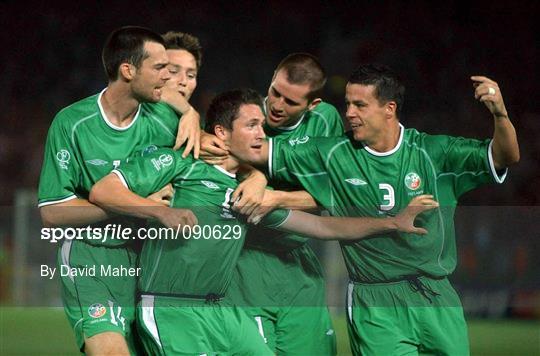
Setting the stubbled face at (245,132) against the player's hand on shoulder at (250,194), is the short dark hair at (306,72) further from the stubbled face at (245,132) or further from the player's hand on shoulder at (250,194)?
the player's hand on shoulder at (250,194)

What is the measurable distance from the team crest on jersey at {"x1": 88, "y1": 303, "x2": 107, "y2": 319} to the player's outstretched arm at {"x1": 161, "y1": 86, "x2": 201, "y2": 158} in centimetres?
82

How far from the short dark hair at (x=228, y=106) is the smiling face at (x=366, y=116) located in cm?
45

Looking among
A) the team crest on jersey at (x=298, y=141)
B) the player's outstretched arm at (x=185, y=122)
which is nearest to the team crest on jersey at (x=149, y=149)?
the player's outstretched arm at (x=185, y=122)

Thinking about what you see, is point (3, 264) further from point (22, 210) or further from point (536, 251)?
point (536, 251)

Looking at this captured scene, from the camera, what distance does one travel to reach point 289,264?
6090mm

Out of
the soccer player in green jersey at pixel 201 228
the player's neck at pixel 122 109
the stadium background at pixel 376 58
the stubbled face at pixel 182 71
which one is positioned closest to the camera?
the soccer player in green jersey at pixel 201 228

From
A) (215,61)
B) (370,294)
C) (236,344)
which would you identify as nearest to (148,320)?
(236,344)

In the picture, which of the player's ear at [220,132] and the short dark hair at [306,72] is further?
the short dark hair at [306,72]

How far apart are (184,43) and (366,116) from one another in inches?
41.3

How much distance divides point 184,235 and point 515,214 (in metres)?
1.95

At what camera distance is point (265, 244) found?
6020mm

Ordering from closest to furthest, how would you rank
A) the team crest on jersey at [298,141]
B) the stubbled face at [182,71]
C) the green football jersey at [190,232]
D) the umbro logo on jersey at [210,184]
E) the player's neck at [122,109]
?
the green football jersey at [190,232] → the umbro logo on jersey at [210,184] → the player's neck at [122,109] → the team crest on jersey at [298,141] → the stubbled face at [182,71]

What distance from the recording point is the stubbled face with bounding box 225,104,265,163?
5824 millimetres

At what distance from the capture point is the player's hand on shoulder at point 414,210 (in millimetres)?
5949
